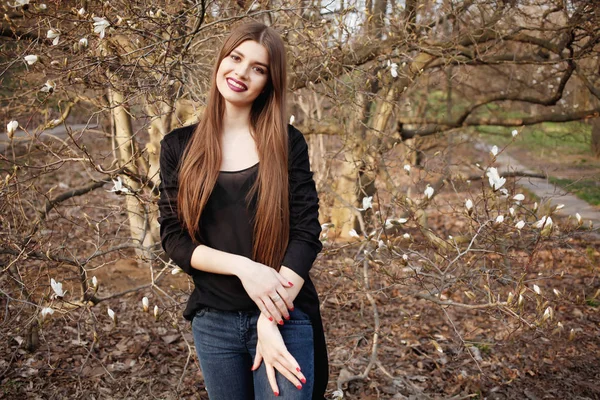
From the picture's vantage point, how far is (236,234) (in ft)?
6.51

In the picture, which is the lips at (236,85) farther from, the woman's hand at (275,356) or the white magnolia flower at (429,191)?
the white magnolia flower at (429,191)

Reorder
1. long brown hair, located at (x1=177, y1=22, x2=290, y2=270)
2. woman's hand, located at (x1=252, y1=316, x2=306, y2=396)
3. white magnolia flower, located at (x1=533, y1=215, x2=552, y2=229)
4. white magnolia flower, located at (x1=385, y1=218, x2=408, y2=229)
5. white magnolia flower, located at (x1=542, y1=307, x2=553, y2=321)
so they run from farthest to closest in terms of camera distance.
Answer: white magnolia flower, located at (x1=385, y1=218, x2=408, y2=229), white magnolia flower, located at (x1=533, y1=215, x2=552, y2=229), white magnolia flower, located at (x1=542, y1=307, x2=553, y2=321), long brown hair, located at (x1=177, y1=22, x2=290, y2=270), woman's hand, located at (x1=252, y1=316, x2=306, y2=396)

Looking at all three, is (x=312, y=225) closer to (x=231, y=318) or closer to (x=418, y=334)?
(x=231, y=318)

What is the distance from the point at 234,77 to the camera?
6.62 feet

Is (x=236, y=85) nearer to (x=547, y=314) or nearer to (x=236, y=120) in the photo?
(x=236, y=120)

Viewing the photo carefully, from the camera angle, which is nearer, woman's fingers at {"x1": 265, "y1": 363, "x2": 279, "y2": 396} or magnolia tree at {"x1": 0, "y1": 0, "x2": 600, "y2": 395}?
woman's fingers at {"x1": 265, "y1": 363, "x2": 279, "y2": 396}

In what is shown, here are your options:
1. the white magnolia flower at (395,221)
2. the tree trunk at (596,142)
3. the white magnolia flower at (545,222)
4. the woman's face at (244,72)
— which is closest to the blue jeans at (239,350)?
the woman's face at (244,72)

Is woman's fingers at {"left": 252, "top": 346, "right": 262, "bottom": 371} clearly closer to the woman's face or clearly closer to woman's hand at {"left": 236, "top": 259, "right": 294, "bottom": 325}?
woman's hand at {"left": 236, "top": 259, "right": 294, "bottom": 325}

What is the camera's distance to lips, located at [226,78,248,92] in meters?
2.02

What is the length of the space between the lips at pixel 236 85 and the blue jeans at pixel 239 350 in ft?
2.61

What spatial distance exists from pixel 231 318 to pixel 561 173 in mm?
13287

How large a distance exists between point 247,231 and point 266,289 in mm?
250

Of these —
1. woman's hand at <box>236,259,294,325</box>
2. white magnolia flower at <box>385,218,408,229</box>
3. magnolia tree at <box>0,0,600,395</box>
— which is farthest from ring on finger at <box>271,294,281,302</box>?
white magnolia flower at <box>385,218,408,229</box>

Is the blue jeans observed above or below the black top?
below
